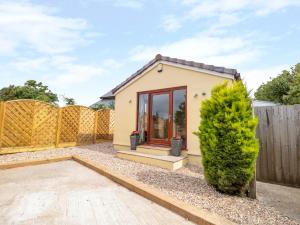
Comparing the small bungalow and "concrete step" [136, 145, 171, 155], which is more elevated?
the small bungalow

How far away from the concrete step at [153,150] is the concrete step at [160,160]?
1.10 ft

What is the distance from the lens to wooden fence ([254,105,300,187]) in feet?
16.8

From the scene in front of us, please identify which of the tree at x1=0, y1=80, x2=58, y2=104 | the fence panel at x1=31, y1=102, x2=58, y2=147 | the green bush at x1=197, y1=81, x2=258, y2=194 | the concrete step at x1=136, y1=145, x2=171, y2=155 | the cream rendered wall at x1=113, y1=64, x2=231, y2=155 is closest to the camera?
the green bush at x1=197, y1=81, x2=258, y2=194

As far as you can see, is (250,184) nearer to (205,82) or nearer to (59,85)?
(205,82)

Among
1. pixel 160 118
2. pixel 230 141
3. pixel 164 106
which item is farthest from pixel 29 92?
pixel 230 141

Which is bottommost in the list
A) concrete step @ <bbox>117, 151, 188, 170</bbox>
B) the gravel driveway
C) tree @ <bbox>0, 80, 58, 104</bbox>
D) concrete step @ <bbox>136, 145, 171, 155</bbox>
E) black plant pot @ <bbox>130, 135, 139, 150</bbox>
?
the gravel driveway

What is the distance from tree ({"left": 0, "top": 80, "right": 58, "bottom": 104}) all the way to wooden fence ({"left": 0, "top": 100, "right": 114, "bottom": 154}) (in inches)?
680

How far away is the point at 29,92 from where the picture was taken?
26.1 meters

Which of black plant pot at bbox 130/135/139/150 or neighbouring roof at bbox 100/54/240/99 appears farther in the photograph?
black plant pot at bbox 130/135/139/150

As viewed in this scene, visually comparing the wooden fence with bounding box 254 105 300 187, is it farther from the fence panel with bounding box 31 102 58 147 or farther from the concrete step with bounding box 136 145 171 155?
the fence panel with bounding box 31 102 58 147

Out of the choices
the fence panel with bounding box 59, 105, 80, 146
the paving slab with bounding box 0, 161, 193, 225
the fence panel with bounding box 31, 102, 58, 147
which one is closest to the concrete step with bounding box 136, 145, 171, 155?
the paving slab with bounding box 0, 161, 193, 225

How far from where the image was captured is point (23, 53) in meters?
14.8

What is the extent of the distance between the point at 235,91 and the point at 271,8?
4895 mm

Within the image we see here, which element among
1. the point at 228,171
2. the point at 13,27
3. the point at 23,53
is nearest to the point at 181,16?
the point at 228,171
